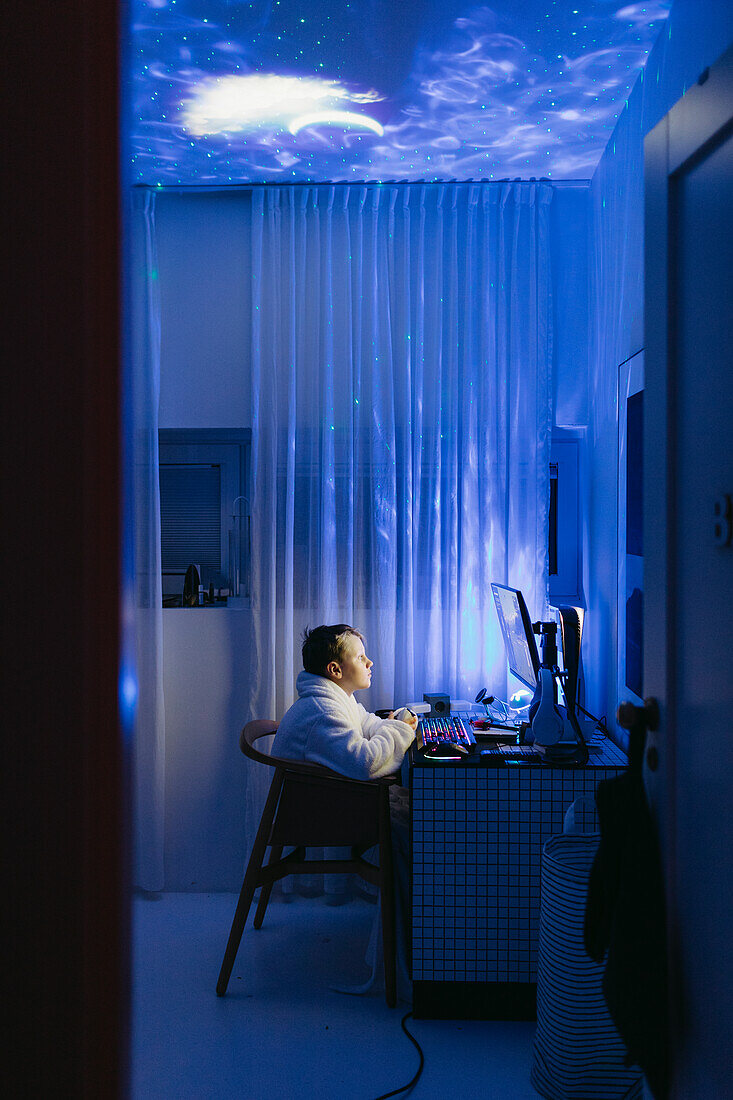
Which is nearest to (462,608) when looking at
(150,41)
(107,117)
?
(150,41)

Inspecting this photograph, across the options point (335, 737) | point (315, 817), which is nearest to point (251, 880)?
point (315, 817)

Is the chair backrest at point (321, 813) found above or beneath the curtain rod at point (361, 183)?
beneath

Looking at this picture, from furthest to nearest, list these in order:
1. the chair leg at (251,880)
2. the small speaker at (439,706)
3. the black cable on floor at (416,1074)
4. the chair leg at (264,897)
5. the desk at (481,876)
→ the small speaker at (439,706), the chair leg at (264,897), the chair leg at (251,880), the desk at (481,876), the black cable on floor at (416,1074)

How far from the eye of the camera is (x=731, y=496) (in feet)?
3.96

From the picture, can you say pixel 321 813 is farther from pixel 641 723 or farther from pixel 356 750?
pixel 641 723

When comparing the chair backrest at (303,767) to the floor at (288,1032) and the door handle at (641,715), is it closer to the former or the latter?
the floor at (288,1032)

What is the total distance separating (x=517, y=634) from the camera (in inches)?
110

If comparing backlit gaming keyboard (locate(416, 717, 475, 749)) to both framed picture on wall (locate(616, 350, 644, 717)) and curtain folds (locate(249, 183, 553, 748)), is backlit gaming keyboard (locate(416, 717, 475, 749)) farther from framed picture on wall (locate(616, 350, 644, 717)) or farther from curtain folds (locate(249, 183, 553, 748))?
framed picture on wall (locate(616, 350, 644, 717))

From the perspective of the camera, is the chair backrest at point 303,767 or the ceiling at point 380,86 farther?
the chair backrest at point 303,767

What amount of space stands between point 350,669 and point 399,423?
3.50 feet

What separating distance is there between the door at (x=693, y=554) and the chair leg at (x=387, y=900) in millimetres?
1276

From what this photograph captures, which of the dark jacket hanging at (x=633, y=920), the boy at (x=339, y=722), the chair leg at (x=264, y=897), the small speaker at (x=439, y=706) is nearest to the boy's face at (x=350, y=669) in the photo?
the boy at (x=339, y=722)

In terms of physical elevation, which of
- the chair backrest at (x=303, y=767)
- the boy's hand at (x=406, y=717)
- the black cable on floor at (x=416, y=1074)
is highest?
the boy's hand at (x=406, y=717)

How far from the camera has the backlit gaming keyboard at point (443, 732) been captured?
8.92 feet
